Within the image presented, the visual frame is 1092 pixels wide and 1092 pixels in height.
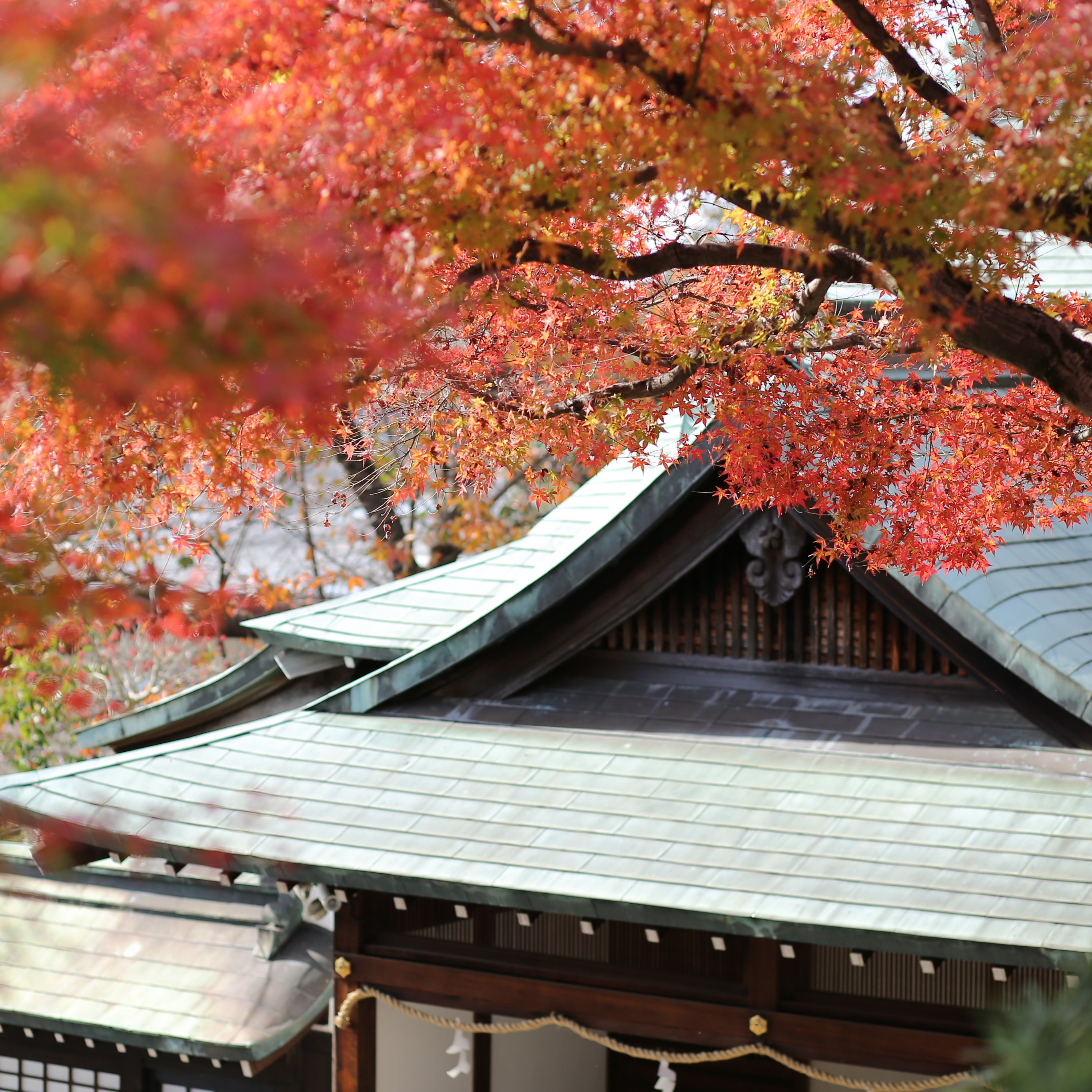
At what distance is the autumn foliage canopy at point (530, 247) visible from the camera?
180cm

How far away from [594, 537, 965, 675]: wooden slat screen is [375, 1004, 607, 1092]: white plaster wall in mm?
2518

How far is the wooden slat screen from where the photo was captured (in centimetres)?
586

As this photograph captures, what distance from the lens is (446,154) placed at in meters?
2.85

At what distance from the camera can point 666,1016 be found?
576 centimetres

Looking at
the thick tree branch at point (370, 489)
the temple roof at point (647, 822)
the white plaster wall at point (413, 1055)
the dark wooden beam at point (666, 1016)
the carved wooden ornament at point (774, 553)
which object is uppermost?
the thick tree branch at point (370, 489)

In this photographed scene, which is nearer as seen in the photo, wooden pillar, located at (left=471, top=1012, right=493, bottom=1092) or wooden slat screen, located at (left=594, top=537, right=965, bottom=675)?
wooden slat screen, located at (left=594, top=537, right=965, bottom=675)

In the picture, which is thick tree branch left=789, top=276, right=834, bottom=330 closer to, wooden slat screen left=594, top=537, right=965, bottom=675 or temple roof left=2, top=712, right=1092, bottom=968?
wooden slat screen left=594, top=537, right=965, bottom=675

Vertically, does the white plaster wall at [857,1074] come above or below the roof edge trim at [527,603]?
below

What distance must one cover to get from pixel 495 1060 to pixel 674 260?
5731mm

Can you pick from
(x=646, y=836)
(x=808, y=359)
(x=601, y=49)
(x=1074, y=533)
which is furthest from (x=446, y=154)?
(x=1074, y=533)

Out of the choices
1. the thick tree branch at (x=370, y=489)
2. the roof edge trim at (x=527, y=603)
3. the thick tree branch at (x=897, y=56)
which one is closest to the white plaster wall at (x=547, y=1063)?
the roof edge trim at (x=527, y=603)

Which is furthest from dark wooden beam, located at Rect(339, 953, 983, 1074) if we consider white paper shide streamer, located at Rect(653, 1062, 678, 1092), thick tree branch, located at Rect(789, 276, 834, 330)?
thick tree branch, located at Rect(789, 276, 834, 330)

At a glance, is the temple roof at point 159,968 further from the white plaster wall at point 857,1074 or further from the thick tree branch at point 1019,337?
the thick tree branch at point 1019,337

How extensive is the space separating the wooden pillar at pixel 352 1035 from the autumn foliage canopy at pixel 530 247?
8.82 ft
